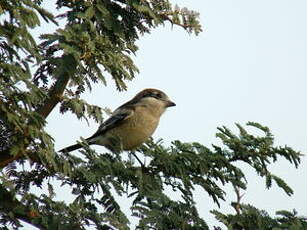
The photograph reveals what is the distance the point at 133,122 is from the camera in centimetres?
800

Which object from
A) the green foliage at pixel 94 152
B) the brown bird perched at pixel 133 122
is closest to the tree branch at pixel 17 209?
the green foliage at pixel 94 152

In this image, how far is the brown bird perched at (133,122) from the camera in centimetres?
763

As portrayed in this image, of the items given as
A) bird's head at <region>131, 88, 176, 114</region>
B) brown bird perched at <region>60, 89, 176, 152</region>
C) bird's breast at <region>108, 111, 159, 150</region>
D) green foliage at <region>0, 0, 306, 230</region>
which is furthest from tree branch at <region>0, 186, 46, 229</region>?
bird's head at <region>131, 88, 176, 114</region>

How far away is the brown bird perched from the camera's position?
763cm

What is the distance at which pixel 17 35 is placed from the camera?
14.9 feet

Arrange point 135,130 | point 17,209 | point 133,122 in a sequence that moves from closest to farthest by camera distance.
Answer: point 17,209 < point 135,130 < point 133,122

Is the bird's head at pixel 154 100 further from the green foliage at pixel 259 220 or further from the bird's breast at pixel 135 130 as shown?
the green foliage at pixel 259 220

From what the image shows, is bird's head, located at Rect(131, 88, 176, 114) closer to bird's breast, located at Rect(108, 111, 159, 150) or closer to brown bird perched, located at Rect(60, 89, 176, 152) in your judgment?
brown bird perched, located at Rect(60, 89, 176, 152)

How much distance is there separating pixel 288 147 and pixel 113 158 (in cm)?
163

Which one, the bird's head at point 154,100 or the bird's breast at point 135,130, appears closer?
the bird's breast at point 135,130

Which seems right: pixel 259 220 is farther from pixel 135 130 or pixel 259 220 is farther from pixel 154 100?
pixel 154 100

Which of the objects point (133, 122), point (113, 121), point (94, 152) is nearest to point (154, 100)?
point (133, 122)

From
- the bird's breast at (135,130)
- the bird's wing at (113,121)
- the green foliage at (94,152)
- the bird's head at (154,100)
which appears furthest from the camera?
the bird's head at (154,100)

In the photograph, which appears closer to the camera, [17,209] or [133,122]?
[17,209]
